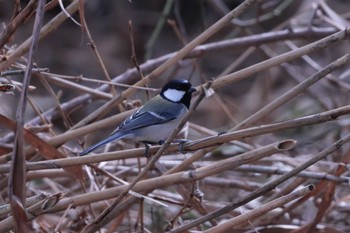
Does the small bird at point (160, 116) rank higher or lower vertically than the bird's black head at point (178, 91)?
lower

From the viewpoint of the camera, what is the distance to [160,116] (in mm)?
2938

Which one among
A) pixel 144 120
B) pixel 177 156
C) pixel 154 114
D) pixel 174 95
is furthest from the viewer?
pixel 177 156

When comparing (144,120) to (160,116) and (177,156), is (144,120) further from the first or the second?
(177,156)

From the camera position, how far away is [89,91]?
2891mm

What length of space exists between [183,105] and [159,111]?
0.10 meters

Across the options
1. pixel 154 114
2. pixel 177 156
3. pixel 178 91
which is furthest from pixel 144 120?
pixel 177 156

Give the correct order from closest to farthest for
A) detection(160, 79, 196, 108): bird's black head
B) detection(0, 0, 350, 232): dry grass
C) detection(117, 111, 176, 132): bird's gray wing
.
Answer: detection(0, 0, 350, 232): dry grass → detection(117, 111, 176, 132): bird's gray wing → detection(160, 79, 196, 108): bird's black head

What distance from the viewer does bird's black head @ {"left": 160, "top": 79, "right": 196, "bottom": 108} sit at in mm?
2954

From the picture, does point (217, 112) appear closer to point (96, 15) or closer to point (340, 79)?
point (96, 15)

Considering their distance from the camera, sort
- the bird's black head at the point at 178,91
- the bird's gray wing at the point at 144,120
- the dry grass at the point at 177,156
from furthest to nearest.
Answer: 1. the bird's black head at the point at 178,91
2. the bird's gray wing at the point at 144,120
3. the dry grass at the point at 177,156

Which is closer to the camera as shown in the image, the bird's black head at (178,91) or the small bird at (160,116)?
the small bird at (160,116)

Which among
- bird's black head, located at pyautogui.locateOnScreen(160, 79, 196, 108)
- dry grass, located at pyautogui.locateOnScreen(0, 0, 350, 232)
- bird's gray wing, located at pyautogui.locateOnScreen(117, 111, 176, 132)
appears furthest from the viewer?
bird's black head, located at pyautogui.locateOnScreen(160, 79, 196, 108)

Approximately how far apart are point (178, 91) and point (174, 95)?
0.03 meters

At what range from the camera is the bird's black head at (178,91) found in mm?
2954
